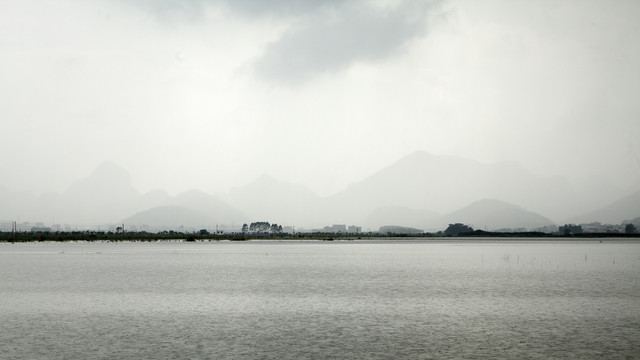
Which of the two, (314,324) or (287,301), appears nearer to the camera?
(314,324)

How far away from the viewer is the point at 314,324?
1346 inches

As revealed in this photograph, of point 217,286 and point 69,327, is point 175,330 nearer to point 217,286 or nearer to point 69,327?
point 69,327

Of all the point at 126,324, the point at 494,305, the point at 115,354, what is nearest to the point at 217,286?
the point at 126,324

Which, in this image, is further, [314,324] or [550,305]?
[550,305]

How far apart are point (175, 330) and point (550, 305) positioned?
2848cm

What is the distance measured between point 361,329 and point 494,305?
50.5 feet

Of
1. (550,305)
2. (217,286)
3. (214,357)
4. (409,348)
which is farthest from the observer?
(217,286)

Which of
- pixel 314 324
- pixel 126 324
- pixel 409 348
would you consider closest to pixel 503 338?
pixel 409 348

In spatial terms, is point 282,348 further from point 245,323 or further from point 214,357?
point 245,323

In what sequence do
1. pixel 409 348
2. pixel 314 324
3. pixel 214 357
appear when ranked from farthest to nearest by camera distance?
1. pixel 314 324
2. pixel 409 348
3. pixel 214 357

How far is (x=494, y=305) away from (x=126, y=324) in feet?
88.9

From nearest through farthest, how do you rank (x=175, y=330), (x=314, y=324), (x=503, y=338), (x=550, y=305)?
1. (x=503, y=338)
2. (x=175, y=330)
3. (x=314, y=324)
4. (x=550, y=305)

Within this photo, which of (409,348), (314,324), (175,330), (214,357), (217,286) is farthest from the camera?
(217,286)

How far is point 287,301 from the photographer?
149 feet
